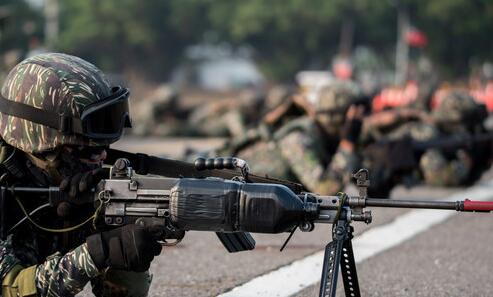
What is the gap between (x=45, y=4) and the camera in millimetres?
84250

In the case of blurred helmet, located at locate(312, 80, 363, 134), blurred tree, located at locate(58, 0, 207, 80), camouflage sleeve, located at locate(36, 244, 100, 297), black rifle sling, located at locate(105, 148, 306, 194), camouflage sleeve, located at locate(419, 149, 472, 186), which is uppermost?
blurred tree, located at locate(58, 0, 207, 80)

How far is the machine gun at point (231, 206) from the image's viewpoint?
443 centimetres

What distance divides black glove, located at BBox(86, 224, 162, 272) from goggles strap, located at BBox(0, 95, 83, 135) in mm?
536

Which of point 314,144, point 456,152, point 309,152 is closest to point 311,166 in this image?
point 309,152

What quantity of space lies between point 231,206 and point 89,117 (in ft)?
2.91

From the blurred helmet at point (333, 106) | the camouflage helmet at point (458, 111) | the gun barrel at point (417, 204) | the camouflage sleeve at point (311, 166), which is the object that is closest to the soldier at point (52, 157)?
the gun barrel at point (417, 204)

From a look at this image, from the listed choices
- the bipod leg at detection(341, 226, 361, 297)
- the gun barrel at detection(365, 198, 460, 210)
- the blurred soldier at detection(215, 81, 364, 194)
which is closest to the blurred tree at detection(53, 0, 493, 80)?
the blurred soldier at detection(215, 81, 364, 194)

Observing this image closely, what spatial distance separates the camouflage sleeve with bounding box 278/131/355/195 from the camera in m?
11.3

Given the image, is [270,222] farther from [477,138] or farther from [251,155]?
[477,138]

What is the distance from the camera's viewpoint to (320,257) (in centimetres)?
831

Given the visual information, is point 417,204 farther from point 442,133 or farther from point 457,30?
point 457,30

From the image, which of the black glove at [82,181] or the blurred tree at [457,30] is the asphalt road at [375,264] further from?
the blurred tree at [457,30]

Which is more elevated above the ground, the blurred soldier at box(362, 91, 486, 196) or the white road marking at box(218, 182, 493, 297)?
the blurred soldier at box(362, 91, 486, 196)

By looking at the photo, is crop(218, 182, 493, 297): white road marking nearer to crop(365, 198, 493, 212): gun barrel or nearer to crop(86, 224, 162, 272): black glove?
crop(86, 224, 162, 272): black glove
